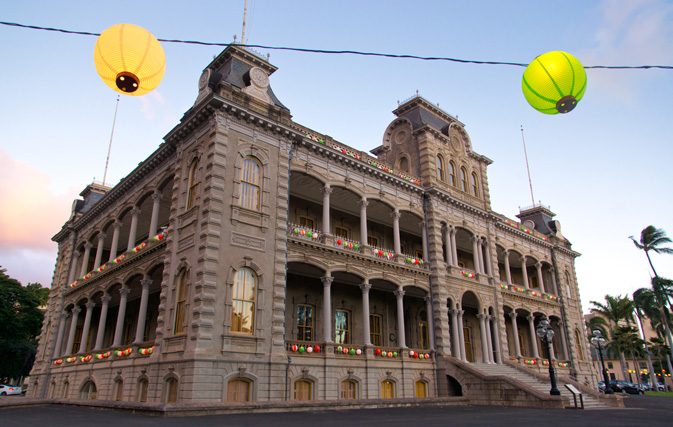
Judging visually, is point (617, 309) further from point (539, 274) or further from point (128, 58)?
point (128, 58)

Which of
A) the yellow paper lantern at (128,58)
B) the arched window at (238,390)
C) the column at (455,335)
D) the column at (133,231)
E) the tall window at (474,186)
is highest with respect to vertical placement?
the tall window at (474,186)

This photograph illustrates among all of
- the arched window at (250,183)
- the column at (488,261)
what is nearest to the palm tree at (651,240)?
the column at (488,261)

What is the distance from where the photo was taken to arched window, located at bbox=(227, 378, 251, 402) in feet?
55.9

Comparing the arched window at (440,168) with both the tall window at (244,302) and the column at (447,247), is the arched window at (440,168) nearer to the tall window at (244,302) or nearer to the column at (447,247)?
the column at (447,247)

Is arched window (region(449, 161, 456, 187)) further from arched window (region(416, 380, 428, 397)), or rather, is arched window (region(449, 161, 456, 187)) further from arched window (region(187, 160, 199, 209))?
arched window (region(187, 160, 199, 209))

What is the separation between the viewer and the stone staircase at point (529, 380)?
23.2 metres

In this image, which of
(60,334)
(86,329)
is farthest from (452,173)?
(60,334)

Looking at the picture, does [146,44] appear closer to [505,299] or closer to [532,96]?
[532,96]

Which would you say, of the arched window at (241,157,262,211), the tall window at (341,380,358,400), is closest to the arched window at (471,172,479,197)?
the tall window at (341,380,358,400)

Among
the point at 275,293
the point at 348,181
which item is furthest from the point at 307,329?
the point at 348,181

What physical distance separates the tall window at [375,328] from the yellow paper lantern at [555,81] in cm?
2042

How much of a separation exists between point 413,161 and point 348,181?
7.09 meters

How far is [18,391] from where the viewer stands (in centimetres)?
4431

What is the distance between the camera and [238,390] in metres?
17.3
